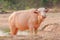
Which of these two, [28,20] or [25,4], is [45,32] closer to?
[28,20]

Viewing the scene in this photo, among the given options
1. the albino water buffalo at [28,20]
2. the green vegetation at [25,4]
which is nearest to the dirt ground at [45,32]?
the albino water buffalo at [28,20]

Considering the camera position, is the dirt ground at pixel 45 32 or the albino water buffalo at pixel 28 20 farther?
the albino water buffalo at pixel 28 20

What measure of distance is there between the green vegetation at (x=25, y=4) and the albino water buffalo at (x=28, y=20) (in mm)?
16501

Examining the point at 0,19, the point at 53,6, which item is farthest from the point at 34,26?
the point at 53,6

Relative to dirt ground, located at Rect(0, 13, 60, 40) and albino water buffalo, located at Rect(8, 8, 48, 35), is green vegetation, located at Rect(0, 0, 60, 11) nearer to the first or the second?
dirt ground, located at Rect(0, 13, 60, 40)

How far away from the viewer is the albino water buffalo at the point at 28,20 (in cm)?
1075

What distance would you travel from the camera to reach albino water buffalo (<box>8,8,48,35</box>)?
35.3 feet

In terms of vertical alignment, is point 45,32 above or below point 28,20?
below

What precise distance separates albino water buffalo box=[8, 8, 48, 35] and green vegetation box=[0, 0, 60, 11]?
1650 cm

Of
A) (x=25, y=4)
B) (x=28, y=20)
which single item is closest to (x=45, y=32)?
(x=28, y=20)

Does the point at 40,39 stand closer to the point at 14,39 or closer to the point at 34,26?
the point at 14,39

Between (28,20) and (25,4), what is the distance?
60.4ft

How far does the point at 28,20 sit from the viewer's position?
1105cm

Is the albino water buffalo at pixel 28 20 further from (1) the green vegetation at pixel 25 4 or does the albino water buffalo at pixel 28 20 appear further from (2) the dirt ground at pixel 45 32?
(1) the green vegetation at pixel 25 4
